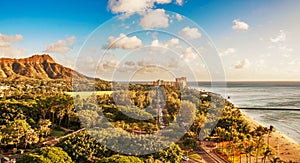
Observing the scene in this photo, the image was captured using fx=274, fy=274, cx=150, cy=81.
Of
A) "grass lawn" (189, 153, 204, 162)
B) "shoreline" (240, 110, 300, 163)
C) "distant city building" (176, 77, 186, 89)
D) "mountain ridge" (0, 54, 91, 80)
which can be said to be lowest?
"shoreline" (240, 110, 300, 163)

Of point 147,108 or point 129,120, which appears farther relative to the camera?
point 147,108

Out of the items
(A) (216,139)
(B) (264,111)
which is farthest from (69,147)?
(B) (264,111)

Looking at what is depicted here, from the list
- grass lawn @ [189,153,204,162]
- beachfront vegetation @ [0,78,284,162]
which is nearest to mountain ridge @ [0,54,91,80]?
beachfront vegetation @ [0,78,284,162]

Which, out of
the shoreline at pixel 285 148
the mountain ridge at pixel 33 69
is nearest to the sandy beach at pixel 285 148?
the shoreline at pixel 285 148

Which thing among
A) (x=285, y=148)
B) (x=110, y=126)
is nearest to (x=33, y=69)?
(x=110, y=126)

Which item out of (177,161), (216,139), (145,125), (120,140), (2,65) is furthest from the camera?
(2,65)

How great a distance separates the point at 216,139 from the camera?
989 inches

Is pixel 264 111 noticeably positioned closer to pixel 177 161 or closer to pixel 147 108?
pixel 147 108

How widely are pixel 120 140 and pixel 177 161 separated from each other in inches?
142

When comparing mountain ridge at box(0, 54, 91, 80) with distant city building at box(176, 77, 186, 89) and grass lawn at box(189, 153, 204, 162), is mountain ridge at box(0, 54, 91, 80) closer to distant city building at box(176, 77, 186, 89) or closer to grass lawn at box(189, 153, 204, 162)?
distant city building at box(176, 77, 186, 89)

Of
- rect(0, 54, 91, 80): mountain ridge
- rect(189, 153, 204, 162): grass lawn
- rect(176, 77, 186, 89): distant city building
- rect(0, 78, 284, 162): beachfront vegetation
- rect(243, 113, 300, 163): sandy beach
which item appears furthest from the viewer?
rect(0, 54, 91, 80): mountain ridge

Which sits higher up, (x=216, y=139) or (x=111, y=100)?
(x=111, y=100)

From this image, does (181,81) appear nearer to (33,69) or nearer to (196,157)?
(196,157)

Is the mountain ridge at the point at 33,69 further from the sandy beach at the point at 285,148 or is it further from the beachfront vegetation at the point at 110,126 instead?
the sandy beach at the point at 285,148
